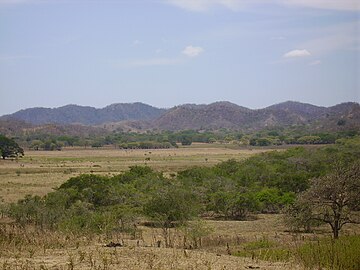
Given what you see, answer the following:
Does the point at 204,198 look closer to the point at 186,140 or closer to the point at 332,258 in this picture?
the point at 332,258

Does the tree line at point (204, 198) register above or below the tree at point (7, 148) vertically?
below

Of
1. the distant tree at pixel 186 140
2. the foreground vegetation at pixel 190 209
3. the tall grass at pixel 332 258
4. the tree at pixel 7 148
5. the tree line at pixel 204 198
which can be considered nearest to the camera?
the tall grass at pixel 332 258

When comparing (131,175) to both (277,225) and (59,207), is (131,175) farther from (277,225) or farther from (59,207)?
(277,225)

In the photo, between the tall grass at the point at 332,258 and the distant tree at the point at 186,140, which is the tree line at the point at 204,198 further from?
the distant tree at the point at 186,140

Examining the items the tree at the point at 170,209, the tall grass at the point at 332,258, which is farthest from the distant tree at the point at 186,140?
the tall grass at the point at 332,258

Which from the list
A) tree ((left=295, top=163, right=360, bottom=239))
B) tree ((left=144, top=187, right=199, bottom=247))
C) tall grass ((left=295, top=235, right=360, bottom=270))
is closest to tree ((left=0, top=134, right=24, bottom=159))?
tree ((left=144, top=187, right=199, bottom=247))

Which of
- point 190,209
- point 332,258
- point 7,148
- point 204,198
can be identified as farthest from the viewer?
point 7,148

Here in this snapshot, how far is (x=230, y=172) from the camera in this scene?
62.3 metres

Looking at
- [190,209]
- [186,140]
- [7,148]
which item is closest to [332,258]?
[190,209]

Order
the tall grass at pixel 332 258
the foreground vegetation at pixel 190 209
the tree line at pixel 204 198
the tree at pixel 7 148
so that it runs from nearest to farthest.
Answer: the tall grass at pixel 332 258 < the foreground vegetation at pixel 190 209 < the tree line at pixel 204 198 < the tree at pixel 7 148

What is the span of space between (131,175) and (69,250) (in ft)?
125

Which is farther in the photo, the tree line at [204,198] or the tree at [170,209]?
the tree at [170,209]

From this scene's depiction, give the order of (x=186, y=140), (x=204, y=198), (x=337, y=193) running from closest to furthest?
(x=337, y=193)
(x=204, y=198)
(x=186, y=140)

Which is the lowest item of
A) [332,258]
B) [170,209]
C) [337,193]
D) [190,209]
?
[190,209]
